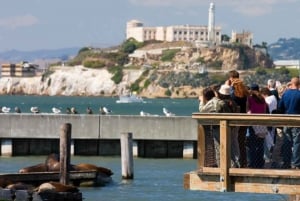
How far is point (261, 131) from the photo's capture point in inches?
683

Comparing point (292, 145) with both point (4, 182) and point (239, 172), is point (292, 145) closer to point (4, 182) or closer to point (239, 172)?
point (239, 172)

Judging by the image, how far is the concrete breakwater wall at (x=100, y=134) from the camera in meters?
41.0

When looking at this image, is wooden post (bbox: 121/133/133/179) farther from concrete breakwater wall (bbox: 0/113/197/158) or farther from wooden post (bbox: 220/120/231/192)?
wooden post (bbox: 220/120/231/192)

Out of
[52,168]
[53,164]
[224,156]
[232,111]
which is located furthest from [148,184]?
[224,156]

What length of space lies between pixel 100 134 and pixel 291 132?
24.5 meters

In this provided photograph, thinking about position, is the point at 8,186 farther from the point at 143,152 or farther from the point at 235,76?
the point at 143,152

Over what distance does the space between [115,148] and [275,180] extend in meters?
25.2

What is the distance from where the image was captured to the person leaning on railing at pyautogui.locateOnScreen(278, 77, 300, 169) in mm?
17250

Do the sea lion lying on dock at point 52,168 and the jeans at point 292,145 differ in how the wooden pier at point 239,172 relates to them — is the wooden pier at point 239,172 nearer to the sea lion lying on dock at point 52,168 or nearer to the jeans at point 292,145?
the jeans at point 292,145

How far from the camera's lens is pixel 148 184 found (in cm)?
3359

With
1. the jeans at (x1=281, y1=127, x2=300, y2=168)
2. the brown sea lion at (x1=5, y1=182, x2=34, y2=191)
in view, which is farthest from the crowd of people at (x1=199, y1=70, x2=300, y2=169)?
the brown sea lion at (x1=5, y1=182, x2=34, y2=191)

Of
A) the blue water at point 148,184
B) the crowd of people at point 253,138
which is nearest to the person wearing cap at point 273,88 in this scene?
the crowd of people at point 253,138

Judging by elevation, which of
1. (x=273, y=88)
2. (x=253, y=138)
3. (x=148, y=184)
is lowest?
(x=148, y=184)

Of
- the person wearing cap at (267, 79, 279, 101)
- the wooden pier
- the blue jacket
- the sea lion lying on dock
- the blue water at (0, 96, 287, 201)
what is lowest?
the blue water at (0, 96, 287, 201)
